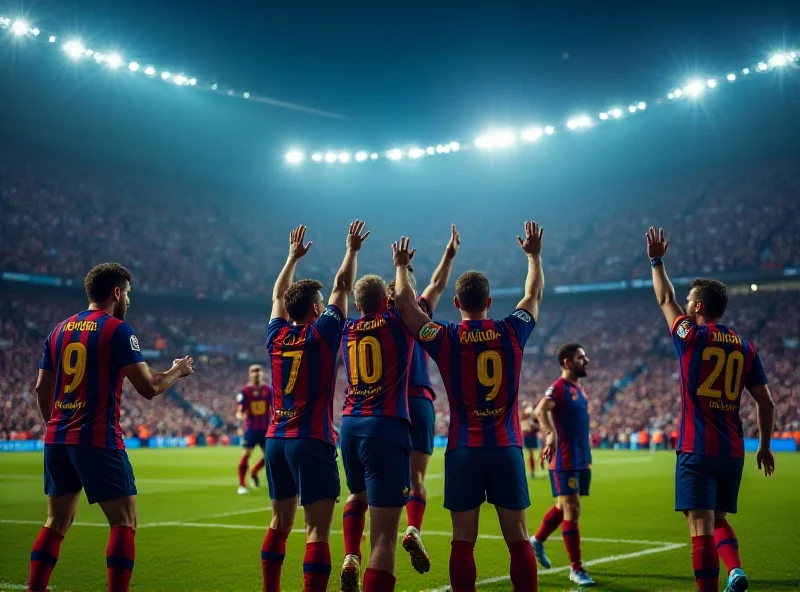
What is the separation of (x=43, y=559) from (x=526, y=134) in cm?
4769

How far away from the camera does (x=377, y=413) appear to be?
633cm

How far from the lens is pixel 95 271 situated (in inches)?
244

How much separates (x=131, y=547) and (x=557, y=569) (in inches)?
197

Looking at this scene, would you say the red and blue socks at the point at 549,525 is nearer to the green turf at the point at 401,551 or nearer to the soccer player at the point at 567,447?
the soccer player at the point at 567,447

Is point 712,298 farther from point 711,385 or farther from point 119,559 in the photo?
point 119,559

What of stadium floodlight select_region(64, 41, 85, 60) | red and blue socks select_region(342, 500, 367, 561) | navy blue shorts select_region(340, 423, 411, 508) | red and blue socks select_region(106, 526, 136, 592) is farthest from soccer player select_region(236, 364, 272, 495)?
stadium floodlight select_region(64, 41, 85, 60)

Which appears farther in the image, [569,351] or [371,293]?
[569,351]

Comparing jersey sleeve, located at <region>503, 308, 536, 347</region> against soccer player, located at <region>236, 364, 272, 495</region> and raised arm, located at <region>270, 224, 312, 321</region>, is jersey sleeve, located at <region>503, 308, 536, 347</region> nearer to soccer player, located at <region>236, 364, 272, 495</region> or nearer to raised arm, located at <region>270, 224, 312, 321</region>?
raised arm, located at <region>270, 224, 312, 321</region>

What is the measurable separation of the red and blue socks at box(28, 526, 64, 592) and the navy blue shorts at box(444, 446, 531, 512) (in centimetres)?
287

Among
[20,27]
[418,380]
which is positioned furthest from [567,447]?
[20,27]

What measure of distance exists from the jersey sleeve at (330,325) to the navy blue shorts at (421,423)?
2.20 metres

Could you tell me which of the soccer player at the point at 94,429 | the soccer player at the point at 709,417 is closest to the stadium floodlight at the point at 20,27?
the soccer player at the point at 94,429

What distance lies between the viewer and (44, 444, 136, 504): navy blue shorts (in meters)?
5.78

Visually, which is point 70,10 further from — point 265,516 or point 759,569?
point 759,569
